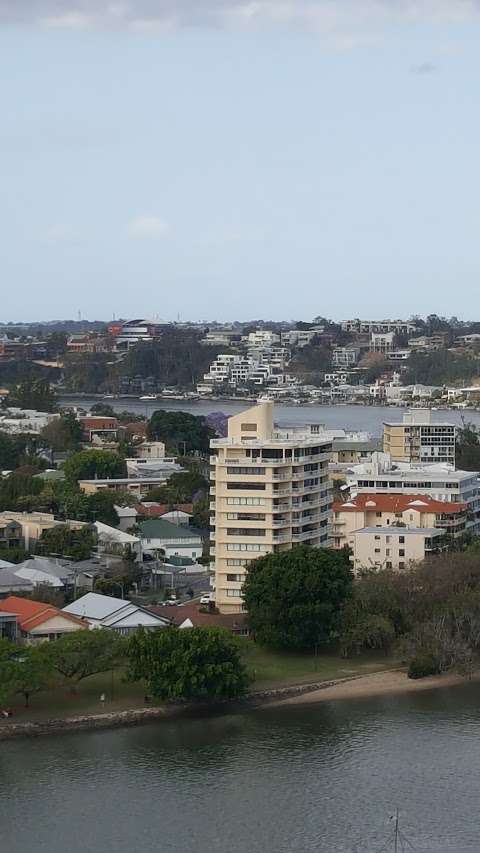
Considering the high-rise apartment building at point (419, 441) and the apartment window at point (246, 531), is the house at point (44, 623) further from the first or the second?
the high-rise apartment building at point (419, 441)

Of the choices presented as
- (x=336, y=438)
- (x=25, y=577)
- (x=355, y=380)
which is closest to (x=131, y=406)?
(x=355, y=380)

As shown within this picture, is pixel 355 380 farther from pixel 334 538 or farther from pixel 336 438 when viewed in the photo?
pixel 334 538

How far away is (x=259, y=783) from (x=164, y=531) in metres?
8.08

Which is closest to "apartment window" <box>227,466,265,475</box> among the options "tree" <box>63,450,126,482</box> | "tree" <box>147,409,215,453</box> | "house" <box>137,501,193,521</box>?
"house" <box>137,501,193,521</box>

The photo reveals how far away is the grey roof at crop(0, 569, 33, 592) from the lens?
1371cm

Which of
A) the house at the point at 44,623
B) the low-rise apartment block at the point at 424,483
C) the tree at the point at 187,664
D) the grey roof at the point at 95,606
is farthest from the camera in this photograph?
the low-rise apartment block at the point at 424,483

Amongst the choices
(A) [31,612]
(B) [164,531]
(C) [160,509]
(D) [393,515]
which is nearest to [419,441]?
(C) [160,509]

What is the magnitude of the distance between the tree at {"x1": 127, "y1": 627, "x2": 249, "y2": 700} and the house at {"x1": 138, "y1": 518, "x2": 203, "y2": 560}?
592cm

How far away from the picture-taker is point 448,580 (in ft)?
42.2

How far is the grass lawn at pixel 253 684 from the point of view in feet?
35.5

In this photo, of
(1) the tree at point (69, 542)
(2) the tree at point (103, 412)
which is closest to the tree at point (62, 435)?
(2) the tree at point (103, 412)

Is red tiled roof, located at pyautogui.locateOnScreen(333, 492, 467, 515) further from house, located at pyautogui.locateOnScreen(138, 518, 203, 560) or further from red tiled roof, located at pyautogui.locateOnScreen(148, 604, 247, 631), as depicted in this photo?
red tiled roof, located at pyautogui.locateOnScreen(148, 604, 247, 631)

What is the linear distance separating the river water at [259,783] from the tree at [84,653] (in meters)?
0.68

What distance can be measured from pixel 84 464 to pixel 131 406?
2821 centimetres
